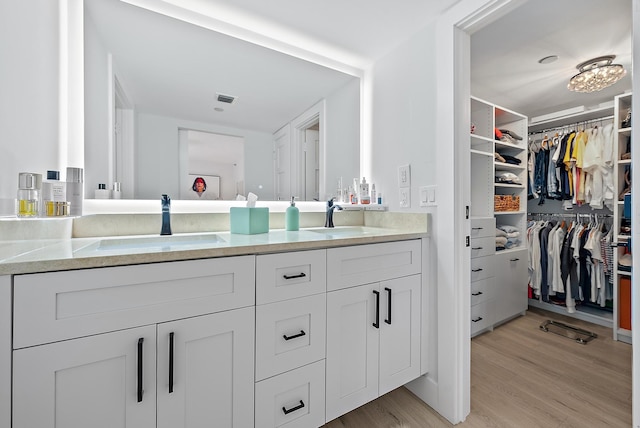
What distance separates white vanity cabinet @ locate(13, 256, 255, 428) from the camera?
2.32ft

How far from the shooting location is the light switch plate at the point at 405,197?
1664 millimetres

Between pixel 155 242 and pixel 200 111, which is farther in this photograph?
pixel 200 111

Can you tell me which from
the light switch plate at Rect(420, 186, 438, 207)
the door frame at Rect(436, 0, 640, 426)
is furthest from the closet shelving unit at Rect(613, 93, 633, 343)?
the light switch plate at Rect(420, 186, 438, 207)

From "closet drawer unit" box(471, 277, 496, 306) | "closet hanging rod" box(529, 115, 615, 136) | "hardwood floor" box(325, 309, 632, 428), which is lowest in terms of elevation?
"hardwood floor" box(325, 309, 632, 428)

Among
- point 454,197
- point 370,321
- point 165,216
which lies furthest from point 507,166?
point 165,216

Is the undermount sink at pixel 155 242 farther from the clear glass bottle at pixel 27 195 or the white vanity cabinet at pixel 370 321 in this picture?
the white vanity cabinet at pixel 370 321

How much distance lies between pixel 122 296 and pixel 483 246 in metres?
2.48

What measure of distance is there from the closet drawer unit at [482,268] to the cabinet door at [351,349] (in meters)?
1.35

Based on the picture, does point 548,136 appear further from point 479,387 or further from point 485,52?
point 479,387

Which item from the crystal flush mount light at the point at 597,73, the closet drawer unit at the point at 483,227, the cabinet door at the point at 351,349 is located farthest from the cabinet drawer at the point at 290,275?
the crystal flush mount light at the point at 597,73

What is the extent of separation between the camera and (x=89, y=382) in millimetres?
770

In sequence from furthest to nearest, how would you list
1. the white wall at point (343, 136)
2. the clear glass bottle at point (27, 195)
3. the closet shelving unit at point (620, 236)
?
the closet shelving unit at point (620, 236), the white wall at point (343, 136), the clear glass bottle at point (27, 195)

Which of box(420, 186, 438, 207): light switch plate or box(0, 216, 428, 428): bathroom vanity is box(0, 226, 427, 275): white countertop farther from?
box(420, 186, 438, 207): light switch plate

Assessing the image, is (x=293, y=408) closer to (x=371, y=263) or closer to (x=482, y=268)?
(x=371, y=263)
